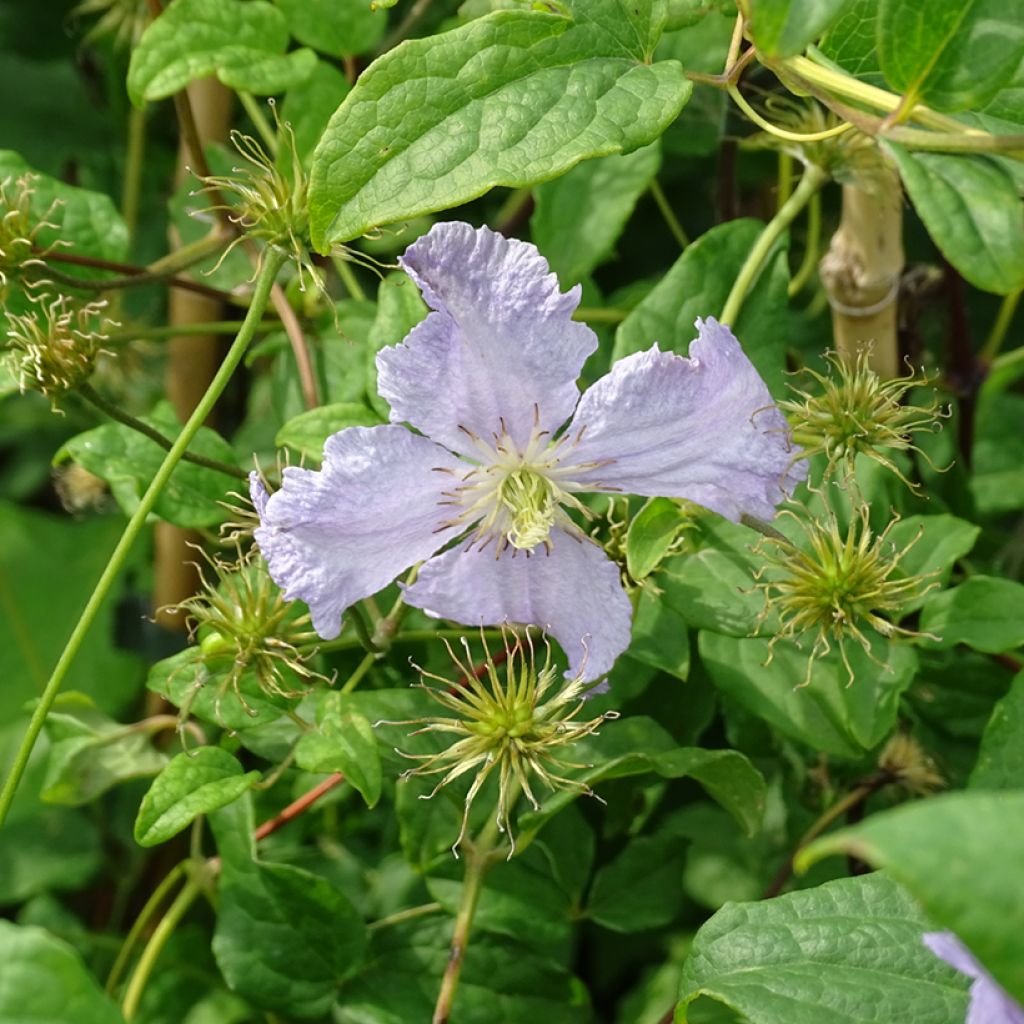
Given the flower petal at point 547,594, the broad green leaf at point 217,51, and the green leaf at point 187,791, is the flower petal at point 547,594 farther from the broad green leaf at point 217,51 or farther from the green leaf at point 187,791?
the broad green leaf at point 217,51

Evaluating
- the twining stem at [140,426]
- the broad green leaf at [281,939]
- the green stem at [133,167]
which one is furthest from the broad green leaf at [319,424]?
the green stem at [133,167]

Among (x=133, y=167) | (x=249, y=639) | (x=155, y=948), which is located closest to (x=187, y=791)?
(x=249, y=639)

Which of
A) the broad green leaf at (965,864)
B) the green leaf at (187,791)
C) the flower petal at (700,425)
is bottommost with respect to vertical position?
the green leaf at (187,791)

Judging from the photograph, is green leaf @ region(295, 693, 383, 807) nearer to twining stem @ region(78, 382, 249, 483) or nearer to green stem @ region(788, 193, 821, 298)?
twining stem @ region(78, 382, 249, 483)

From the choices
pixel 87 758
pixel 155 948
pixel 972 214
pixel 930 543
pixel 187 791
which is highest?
pixel 972 214

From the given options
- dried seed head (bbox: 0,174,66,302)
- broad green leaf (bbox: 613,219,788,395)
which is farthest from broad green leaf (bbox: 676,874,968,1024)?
dried seed head (bbox: 0,174,66,302)

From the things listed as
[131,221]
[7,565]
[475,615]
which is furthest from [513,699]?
[7,565]

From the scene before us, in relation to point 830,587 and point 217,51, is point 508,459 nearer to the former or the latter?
point 830,587
